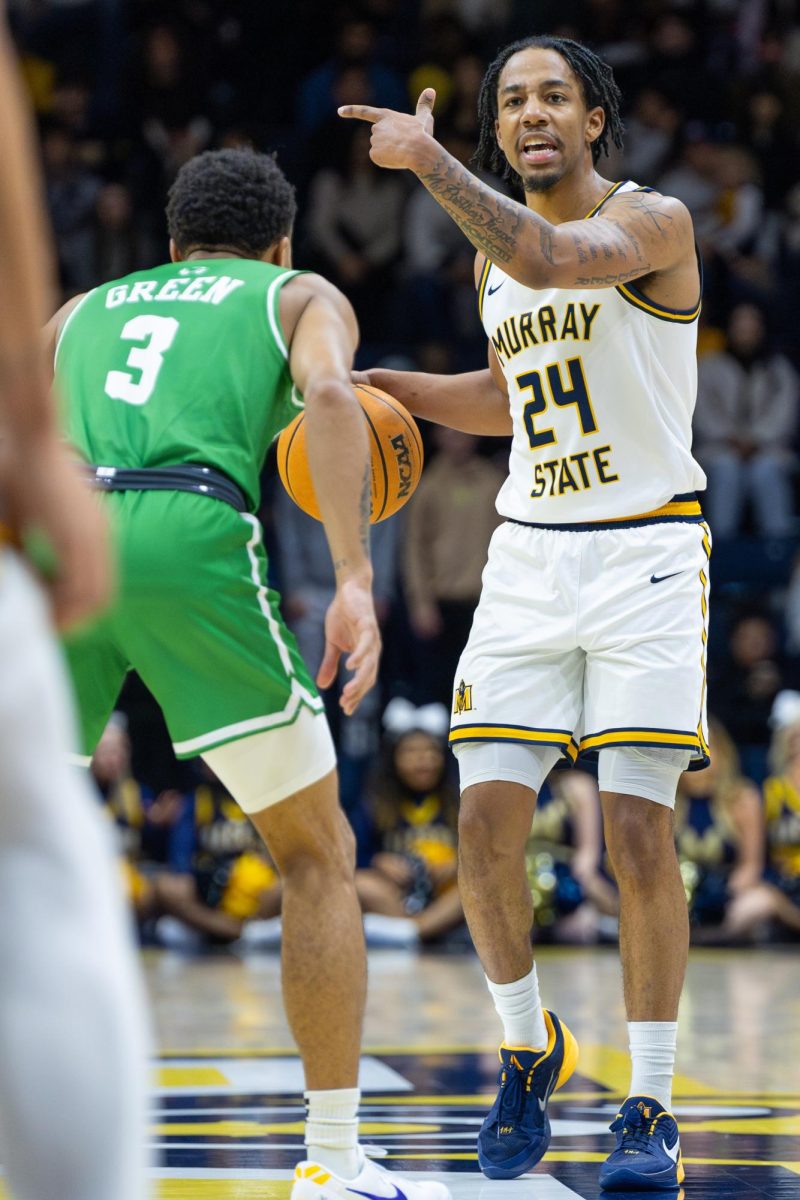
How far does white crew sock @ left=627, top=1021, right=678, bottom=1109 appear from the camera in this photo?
392 cm

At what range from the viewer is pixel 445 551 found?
11086 millimetres

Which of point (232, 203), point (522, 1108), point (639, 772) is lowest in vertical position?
point (522, 1108)

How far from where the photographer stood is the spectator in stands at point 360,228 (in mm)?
12703

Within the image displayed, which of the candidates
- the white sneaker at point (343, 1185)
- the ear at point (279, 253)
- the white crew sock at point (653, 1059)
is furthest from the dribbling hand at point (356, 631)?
the white crew sock at point (653, 1059)

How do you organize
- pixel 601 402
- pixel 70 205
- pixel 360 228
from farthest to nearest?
pixel 360 228, pixel 70 205, pixel 601 402

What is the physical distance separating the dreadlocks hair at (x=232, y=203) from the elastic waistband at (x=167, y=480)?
60 centimetres

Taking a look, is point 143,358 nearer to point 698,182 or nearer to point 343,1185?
point 343,1185

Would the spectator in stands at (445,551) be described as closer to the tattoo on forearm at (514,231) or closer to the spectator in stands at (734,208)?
the spectator in stands at (734,208)

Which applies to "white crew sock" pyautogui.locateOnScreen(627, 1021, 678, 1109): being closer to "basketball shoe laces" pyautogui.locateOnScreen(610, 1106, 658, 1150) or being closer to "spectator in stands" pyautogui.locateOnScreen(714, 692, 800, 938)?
"basketball shoe laces" pyautogui.locateOnScreen(610, 1106, 658, 1150)

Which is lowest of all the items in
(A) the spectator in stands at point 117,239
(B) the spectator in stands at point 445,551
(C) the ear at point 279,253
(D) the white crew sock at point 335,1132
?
(B) the spectator in stands at point 445,551

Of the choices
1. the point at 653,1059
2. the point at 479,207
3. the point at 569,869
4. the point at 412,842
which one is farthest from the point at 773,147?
the point at 653,1059

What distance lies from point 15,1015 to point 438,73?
1263 cm

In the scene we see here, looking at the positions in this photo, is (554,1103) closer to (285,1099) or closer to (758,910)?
(285,1099)

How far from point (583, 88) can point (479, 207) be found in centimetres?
68
